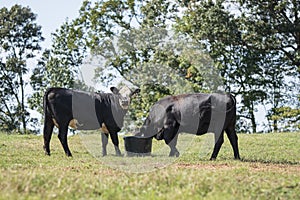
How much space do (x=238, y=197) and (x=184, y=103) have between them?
7.05 metres

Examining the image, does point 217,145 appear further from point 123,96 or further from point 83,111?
point 83,111

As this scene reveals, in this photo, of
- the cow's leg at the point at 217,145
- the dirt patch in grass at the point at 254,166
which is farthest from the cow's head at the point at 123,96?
the dirt patch in grass at the point at 254,166

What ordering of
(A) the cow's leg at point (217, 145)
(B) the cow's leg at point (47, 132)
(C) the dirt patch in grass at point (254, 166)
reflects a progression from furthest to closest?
(B) the cow's leg at point (47, 132), (A) the cow's leg at point (217, 145), (C) the dirt patch in grass at point (254, 166)

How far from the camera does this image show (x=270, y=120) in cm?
3381

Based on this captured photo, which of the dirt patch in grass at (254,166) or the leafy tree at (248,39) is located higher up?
the leafy tree at (248,39)

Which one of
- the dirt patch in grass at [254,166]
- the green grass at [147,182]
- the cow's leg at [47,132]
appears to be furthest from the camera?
the cow's leg at [47,132]

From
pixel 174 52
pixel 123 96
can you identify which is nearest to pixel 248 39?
pixel 174 52

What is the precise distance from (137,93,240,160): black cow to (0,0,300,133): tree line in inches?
434

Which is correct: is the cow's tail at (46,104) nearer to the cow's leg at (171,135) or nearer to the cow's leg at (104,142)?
the cow's leg at (104,142)

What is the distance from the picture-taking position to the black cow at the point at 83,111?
14297 mm

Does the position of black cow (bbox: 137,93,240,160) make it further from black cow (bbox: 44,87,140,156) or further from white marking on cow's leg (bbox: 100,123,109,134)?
white marking on cow's leg (bbox: 100,123,109,134)

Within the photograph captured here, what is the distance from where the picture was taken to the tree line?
29047 mm

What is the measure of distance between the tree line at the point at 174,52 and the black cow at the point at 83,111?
10.5m

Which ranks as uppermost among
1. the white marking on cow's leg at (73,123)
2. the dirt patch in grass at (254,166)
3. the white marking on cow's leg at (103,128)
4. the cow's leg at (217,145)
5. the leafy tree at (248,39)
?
the leafy tree at (248,39)
